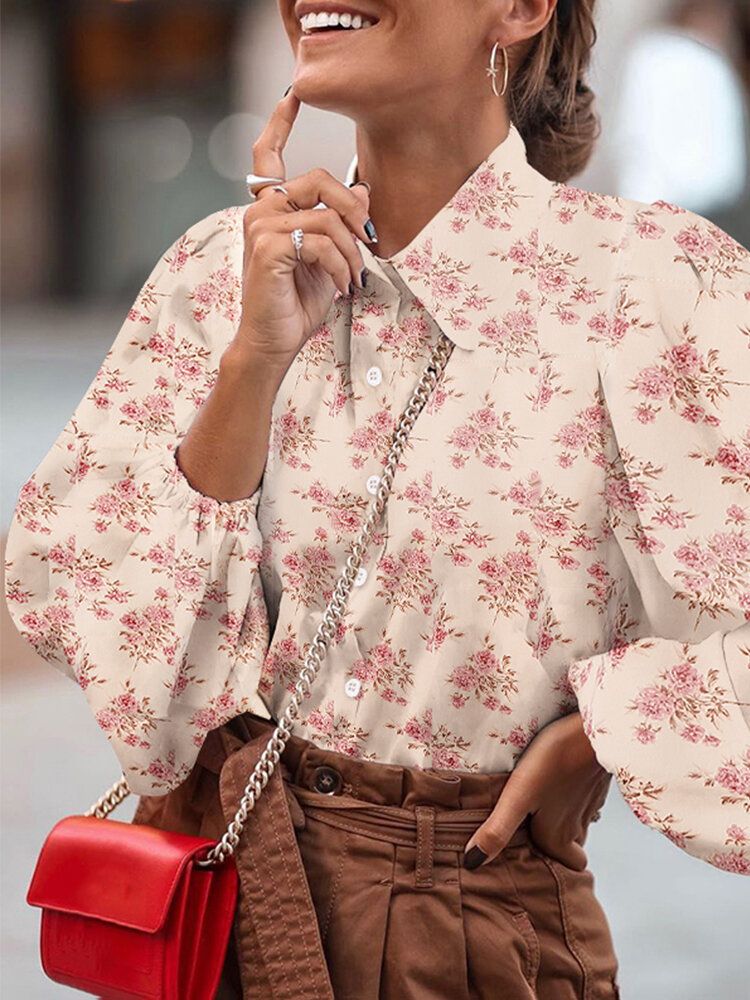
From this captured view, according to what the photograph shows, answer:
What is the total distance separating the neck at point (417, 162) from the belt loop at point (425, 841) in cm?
62

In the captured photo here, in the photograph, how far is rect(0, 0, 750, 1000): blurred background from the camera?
16.0 metres

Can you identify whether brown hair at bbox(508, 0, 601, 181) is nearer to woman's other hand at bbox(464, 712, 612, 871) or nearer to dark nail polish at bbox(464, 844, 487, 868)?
woman's other hand at bbox(464, 712, 612, 871)

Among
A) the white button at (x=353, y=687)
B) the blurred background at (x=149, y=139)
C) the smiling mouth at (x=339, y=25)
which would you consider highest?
the smiling mouth at (x=339, y=25)

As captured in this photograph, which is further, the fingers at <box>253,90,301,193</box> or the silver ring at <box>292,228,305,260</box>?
the fingers at <box>253,90,301,193</box>

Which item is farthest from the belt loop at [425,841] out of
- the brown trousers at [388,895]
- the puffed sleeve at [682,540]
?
the puffed sleeve at [682,540]

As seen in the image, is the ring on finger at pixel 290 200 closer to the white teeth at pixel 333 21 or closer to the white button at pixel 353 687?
the white teeth at pixel 333 21

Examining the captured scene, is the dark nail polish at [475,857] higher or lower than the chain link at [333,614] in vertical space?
lower

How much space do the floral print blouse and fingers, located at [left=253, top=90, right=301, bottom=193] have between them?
0.11m

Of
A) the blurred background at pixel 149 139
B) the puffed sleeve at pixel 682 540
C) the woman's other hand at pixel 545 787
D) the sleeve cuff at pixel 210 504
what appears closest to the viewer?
the puffed sleeve at pixel 682 540

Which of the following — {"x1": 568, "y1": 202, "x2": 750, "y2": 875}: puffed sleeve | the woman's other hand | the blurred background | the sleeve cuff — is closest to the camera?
{"x1": 568, "y1": 202, "x2": 750, "y2": 875}: puffed sleeve

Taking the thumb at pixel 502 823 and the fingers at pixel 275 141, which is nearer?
the thumb at pixel 502 823

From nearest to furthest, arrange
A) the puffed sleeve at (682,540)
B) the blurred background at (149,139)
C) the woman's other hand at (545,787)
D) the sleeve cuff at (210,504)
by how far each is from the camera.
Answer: the puffed sleeve at (682,540) → the woman's other hand at (545,787) → the sleeve cuff at (210,504) → the blurred background at (149,139)

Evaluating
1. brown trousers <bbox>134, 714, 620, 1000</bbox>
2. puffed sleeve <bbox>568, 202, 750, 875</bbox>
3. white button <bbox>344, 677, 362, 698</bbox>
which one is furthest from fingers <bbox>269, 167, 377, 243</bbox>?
brown trousers <bbox>134, 714, 620, 1000</bbox>

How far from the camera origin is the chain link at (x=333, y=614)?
1.86 m
